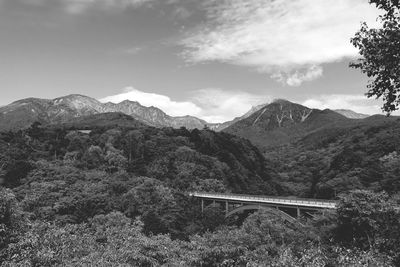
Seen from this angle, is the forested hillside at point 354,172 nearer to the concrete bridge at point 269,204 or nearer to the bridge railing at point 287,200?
the bridge railing at point 287,200

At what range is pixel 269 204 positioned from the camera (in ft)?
208

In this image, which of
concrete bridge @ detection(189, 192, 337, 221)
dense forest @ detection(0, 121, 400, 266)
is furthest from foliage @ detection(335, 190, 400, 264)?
concrete bridge @ detection(189, 192, 337, 221)

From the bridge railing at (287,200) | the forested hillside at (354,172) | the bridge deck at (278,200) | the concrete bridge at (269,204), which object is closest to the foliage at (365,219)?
the concrete bridge at (269,204)

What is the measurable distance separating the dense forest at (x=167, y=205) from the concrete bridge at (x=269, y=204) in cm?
232

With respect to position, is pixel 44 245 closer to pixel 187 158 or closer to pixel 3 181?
pixel 3 181

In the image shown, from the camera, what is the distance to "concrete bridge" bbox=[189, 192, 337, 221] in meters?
55.8

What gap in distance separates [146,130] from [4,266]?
373 ft

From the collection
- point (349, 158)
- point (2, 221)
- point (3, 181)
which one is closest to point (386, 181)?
point (349, 158)

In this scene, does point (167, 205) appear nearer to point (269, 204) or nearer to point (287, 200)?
point (269, 204)

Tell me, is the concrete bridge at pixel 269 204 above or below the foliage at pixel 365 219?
below

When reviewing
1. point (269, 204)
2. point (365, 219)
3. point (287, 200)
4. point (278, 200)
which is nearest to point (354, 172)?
point (269, 204)

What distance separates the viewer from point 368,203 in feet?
119

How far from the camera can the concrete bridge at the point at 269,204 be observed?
5575cm

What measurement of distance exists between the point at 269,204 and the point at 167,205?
21844 mm
